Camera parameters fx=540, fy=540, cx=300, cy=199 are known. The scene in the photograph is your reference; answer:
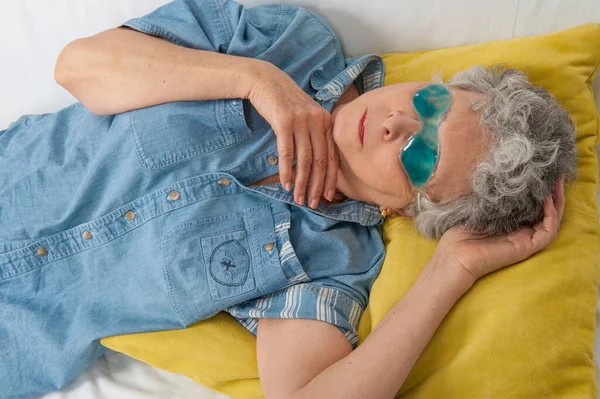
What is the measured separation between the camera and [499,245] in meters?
1.16

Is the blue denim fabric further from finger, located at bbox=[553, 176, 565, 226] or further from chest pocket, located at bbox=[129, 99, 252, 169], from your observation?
finger, located at bbox=[553, 176, 565, 226]

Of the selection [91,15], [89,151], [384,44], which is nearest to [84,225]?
[89,151]

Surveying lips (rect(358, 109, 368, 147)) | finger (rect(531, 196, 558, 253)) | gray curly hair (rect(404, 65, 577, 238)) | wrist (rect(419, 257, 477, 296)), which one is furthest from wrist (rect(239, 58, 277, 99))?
finger (rect(531, 196, 558, 253))

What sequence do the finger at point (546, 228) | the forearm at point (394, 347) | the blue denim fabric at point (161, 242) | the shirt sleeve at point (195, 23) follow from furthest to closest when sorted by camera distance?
the shirt sleeve at point (195, 23)
the blue denim fabric at point (161, 242)
the finger at point (546, 228)
the forearm at point (394, 347)

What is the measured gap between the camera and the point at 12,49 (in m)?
1.68

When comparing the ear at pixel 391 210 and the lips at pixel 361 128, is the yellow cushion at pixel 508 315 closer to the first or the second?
the ear at pixel 391 210

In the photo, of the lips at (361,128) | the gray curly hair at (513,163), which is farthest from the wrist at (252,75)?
the gray curly hair at (513,163)

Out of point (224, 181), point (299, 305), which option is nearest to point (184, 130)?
point (224, 181)

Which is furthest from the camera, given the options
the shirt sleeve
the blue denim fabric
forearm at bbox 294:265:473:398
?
the shirt sleeve

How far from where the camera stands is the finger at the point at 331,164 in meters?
1.29

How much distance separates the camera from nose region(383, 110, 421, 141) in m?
1.18

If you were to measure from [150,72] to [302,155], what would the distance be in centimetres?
42

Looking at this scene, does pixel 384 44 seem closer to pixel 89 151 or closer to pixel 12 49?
pixel 89 151

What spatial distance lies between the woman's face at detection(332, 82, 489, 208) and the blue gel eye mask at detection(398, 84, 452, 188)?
11 mm
